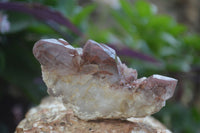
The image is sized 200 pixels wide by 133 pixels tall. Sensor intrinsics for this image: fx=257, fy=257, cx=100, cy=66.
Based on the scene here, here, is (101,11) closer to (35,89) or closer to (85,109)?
(35,89)

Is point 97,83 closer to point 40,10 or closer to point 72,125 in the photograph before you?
point 72,125

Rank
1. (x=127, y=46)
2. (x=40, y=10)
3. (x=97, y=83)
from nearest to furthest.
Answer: (x=97, y=83), (x=40, y=10), (x=127, y=46)

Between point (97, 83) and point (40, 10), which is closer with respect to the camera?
point (97, 83)

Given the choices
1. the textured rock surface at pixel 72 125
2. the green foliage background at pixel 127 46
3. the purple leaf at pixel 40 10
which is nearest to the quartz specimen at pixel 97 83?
the textured rock surface at pixel 72 125

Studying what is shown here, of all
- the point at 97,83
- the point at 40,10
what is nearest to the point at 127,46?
the point at 40,10

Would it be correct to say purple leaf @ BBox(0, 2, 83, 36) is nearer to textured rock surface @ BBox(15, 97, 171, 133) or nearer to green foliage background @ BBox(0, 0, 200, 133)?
green foliage background @ BBox(0, 0, 200, 133)

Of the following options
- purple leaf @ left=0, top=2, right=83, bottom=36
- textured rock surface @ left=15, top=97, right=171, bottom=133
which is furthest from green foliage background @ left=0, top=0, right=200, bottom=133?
textured rock surface @ left=15, top=97, right=171, bottom=133
